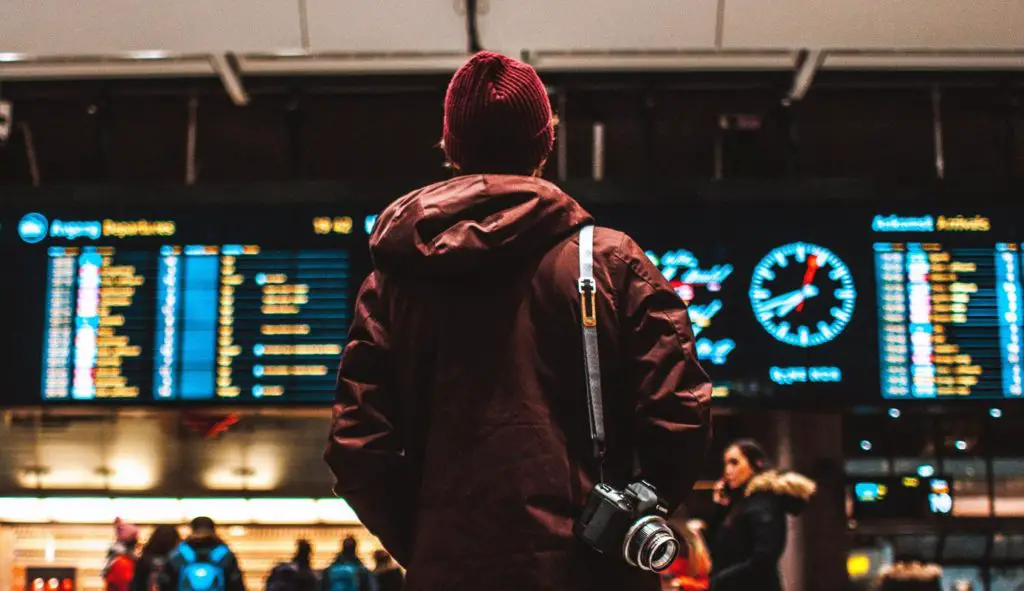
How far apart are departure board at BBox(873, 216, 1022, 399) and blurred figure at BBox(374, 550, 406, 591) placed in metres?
4.67

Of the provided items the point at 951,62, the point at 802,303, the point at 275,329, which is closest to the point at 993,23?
the point at 951,62

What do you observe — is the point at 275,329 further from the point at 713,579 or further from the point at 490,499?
the point at 490,499

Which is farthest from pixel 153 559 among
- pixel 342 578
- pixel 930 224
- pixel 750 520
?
pixel 930 224

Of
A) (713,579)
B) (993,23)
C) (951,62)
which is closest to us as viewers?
(713,579)

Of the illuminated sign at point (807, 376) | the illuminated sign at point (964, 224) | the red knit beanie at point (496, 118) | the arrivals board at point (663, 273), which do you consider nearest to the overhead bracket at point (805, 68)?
the arrivals board at point (663, 273)

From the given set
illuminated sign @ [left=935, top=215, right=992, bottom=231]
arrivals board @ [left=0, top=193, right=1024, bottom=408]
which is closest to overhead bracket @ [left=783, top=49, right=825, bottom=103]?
arrivals board @ [left=0, top=193, right=1024, bottom=408]

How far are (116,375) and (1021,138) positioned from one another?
5.21m

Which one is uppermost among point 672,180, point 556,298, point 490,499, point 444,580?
point 672,180

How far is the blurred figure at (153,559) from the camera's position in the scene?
21.9 feet

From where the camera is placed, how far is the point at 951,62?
5305mm

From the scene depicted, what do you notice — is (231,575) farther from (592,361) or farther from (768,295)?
(592,361)

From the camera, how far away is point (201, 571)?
6.27 metres

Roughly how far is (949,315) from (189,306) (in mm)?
3405

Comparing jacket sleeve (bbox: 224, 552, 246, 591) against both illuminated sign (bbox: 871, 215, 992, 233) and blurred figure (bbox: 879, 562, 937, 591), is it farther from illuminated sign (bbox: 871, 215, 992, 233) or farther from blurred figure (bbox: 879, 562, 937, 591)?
illuminated sign (bbox: 871, 215, 992, 233)
